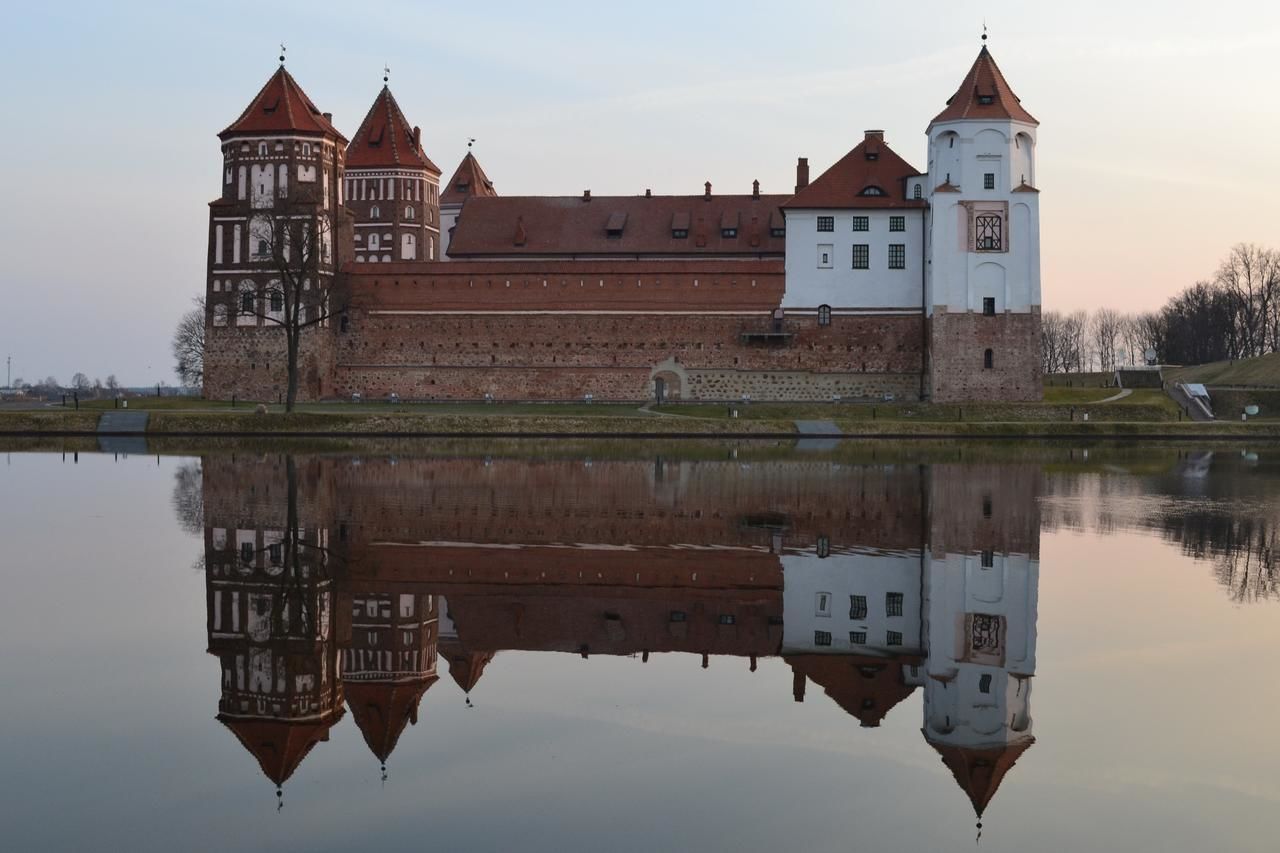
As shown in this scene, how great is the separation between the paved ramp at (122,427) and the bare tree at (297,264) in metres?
5.37

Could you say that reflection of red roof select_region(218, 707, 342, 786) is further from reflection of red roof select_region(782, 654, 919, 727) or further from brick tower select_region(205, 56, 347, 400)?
brick tower select_region(205, 56, 347, 400)

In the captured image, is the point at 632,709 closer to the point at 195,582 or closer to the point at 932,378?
the point at 195,582

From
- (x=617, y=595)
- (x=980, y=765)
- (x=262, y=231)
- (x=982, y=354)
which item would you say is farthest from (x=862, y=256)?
(x=980, y=765)

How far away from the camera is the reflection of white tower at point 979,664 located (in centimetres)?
776

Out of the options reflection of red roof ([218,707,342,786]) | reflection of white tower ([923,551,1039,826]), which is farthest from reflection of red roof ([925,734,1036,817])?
reflection of red roof ([218,707,342,786])

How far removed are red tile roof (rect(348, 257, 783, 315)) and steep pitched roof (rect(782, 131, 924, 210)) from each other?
2.90m

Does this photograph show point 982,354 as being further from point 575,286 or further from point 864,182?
point 575,286

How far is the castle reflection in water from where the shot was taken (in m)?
8.79

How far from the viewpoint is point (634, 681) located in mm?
9391

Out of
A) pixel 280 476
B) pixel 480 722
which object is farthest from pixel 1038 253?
pixel 480 722

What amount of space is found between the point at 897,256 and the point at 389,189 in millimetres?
25697

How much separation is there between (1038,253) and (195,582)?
40.9 metres

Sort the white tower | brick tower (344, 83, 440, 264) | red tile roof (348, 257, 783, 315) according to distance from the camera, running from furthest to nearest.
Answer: brick tower (344, 83, 440, 264)
red tile roof (348, 257, 783, 315)
the white tower

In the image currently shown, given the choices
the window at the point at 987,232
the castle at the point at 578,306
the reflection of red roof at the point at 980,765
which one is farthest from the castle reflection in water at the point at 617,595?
the castle at the point at 578,306
